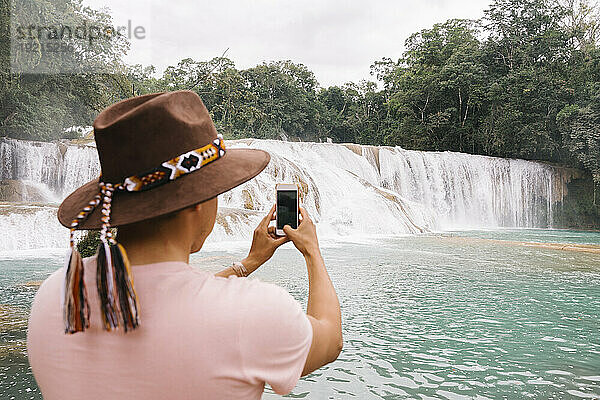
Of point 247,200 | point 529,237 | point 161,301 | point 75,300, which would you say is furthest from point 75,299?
point 529,237

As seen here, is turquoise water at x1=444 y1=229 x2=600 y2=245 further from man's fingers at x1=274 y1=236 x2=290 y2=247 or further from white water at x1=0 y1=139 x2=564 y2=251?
man's fingers at x1=274 y1=236 x2=290 y2=247

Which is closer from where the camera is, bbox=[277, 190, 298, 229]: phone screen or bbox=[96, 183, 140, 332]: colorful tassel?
bbox=[96, 183, 140, 332]: colorful tassel

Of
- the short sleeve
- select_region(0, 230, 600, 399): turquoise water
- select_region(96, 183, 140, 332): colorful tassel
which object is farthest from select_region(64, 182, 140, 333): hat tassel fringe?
select_region(0, 230, 600, 399): turquoise water

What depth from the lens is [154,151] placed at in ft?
3.43

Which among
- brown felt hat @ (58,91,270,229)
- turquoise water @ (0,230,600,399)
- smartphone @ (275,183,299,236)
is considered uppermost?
brown felt hat @ (58,91,270,229)

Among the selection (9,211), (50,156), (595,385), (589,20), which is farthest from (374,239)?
(589,20)

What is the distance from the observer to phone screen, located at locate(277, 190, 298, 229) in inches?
53.8

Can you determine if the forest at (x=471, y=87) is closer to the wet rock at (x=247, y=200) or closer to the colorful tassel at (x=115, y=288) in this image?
the wet rock at (x=247, y=200)

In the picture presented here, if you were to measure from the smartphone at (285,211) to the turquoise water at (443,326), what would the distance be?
75.4 inches

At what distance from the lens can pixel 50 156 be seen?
1703 cm

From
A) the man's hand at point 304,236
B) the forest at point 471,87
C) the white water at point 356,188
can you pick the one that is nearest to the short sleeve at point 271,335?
the man's hand at point 304,236

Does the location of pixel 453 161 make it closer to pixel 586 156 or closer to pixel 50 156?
pixel 586 156

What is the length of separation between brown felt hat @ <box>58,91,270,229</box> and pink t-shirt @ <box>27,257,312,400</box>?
0.41 ft

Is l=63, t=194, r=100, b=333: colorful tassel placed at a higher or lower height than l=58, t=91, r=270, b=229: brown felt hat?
lower
